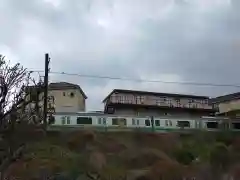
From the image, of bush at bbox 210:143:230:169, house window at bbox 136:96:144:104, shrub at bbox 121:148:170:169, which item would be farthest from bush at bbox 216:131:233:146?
house window at bbox 136:96:144:104

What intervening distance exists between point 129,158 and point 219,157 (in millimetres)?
1791

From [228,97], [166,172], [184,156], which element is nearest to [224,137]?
[184,156]

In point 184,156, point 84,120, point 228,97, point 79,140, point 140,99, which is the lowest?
point 184,156

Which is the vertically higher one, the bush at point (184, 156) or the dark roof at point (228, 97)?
the dark roof at point (228, 97)

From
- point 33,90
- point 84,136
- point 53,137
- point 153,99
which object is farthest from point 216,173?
point 153,99

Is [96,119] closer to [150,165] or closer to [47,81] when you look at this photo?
[47,81]

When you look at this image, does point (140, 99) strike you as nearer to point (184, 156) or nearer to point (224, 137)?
point (224, 137)

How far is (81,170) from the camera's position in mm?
7945

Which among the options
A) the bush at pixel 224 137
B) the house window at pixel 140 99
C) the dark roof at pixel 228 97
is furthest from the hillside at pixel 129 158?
the dark roof at pixel 228 97

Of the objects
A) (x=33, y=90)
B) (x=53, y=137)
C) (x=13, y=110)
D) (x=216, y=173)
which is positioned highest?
(x=33, y=90)

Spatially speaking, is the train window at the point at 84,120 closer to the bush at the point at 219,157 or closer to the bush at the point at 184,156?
the bush at the point at 184,156

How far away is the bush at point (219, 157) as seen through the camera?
8259 mm

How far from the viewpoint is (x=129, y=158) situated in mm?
8586

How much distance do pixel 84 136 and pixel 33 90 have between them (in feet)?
15.3
